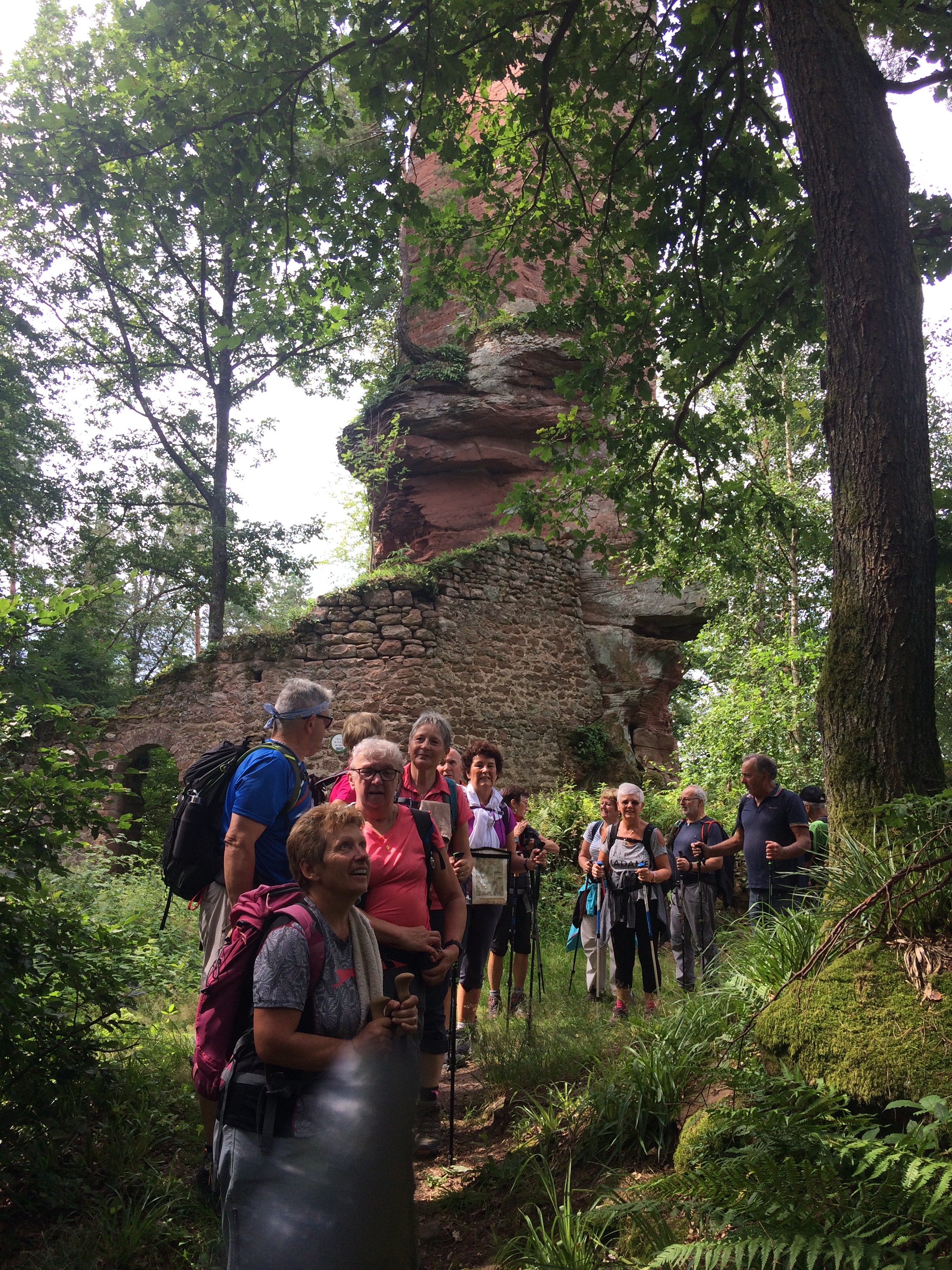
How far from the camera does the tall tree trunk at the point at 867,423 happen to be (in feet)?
12.1

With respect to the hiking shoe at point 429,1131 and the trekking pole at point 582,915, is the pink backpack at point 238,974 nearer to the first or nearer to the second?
the hiking shoe at point 429,1131

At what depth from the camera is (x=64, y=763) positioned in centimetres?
352

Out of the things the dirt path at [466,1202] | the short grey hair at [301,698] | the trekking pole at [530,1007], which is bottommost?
the dirt path at [466,1202]

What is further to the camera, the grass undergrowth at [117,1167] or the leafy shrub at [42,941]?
the leafy shrub at [42,941]

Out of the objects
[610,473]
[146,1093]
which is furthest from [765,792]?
[146,1093]

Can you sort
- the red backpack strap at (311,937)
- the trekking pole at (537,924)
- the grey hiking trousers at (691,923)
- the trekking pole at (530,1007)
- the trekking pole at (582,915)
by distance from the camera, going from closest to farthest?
the red backpack strap at (311,937) < the trekking pole at (530,1007) < the trekking pole at (537,924) < the grey hiking trousers at (691,923) < the trekking pole at (582,915)

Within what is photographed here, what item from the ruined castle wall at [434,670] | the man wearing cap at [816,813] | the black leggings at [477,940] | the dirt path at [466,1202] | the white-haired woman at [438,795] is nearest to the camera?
the dirt path at [466,1202]

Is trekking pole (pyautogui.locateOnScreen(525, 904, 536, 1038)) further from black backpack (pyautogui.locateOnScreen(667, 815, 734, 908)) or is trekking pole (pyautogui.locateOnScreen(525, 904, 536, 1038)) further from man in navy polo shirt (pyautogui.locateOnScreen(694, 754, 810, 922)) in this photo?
man in navy polo shirt (pyautogui.locateOnScreen(694, 754, 810, 922))

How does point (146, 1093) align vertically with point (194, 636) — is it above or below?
below

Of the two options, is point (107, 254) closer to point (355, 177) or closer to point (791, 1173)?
point (355, 177)

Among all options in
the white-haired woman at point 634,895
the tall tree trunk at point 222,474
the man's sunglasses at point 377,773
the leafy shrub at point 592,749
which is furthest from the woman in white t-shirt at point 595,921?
A: the tall tree trunk at point 222,474

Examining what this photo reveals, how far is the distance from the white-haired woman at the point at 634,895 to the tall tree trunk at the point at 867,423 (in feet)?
7.55

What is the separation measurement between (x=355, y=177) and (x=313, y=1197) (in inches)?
230

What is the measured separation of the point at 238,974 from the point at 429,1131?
73.6 inches
